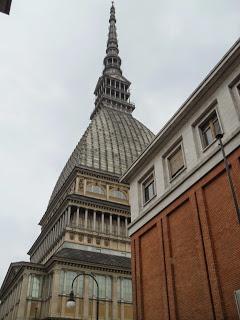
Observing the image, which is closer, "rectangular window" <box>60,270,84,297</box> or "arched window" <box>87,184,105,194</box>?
"rectangular window" <box>60,270,84,297</box>

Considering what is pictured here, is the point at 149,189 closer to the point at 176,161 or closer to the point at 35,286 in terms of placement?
the point at 176,161

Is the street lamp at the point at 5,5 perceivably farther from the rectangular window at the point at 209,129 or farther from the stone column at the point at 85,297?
the stone column at the point at 85,297

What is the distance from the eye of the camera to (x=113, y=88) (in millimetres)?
118000

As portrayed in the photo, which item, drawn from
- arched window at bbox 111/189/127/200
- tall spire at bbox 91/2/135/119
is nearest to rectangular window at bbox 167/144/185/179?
arched window at bbox 111/189/127/200

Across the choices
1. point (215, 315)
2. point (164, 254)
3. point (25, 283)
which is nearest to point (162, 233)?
point (164, 254)

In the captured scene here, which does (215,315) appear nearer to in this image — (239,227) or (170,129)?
(239,227)

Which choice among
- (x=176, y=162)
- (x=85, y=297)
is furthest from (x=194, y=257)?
(x=85, y=297)

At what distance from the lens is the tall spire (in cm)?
11438

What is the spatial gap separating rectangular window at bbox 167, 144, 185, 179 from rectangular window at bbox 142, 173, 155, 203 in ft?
8.57

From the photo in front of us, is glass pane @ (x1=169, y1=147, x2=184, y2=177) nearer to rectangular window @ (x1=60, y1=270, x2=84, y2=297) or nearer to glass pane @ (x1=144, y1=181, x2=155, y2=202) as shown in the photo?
glass pane @ (x1=144, y1=181, x2=155, y2=202)

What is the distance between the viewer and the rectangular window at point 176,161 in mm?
23594

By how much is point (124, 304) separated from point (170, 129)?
3253 centimetres

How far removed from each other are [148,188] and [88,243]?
35088 mm

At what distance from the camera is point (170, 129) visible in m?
24.6
